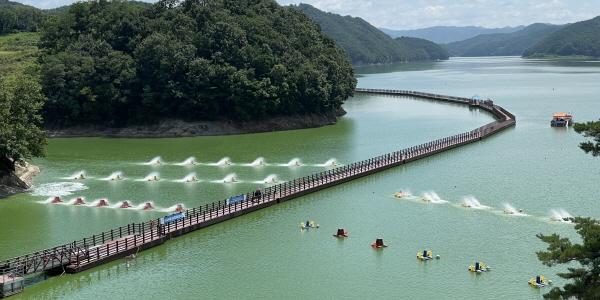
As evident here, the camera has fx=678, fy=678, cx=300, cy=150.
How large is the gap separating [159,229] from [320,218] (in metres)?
13.3

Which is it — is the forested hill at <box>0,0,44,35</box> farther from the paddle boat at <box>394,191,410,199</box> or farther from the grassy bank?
the paddle boat at <box>394,191,410,199</box>

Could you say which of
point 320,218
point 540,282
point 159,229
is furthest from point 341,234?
point 540,282

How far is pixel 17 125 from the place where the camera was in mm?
65125

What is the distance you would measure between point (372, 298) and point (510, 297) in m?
7.51

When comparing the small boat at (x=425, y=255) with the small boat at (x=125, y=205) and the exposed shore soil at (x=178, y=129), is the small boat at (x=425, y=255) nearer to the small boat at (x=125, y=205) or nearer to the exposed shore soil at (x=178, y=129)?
the small boat at (x=125, y=205)

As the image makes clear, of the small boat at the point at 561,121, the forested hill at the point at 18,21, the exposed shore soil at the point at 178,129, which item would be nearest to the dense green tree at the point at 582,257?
the exposed shore soil at the point at 178,129

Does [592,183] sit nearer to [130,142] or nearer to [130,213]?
[130,213]

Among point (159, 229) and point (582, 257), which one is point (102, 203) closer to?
point (159, 229)

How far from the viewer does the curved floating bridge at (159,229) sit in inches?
1618

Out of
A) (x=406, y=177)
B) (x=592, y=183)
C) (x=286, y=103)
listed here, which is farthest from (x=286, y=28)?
(x=592, y=183)

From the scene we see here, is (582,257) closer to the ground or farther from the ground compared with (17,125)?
closer to the ground

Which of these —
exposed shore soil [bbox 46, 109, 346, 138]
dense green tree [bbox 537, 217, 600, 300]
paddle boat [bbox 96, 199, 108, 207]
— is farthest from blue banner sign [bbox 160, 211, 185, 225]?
exposed shore soil [bbox 46, 109, 346, 138]

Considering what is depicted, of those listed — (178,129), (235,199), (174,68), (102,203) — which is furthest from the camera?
(174,68)

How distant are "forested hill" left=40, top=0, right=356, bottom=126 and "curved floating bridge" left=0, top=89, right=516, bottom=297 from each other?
3483 cm
